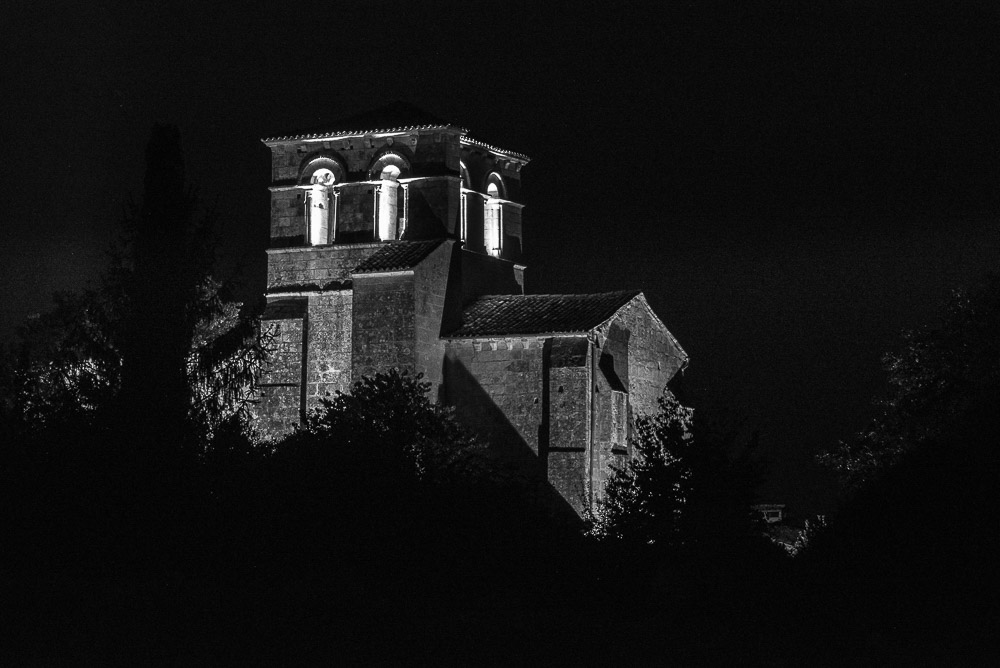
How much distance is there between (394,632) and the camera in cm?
2311

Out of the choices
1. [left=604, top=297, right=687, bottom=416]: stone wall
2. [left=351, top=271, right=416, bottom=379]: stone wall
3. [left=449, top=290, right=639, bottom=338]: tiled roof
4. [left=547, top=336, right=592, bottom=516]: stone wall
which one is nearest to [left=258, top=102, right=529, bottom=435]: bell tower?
[left=351, top=271, right=416, bottom=379]: stone wall

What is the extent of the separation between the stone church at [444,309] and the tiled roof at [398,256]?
5cm

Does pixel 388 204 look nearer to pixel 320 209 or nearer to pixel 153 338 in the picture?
pixel 320 209

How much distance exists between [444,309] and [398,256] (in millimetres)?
1597

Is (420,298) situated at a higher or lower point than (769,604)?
higher

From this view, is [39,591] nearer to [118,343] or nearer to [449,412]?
[118,343]

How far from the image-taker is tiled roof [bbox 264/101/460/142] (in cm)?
4338

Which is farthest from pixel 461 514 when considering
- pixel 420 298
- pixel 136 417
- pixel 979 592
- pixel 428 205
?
pixel 428 205

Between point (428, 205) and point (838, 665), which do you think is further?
point (428, 205)

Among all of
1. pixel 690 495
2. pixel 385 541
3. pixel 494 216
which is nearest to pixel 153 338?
pixel 385 541

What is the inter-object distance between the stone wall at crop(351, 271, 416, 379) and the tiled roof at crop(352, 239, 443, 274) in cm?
16

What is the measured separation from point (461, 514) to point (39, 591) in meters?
6.87

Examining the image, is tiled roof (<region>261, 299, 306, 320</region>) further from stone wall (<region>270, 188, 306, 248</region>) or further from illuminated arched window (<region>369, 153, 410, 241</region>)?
illuminated arched window (<region>369, 153, 410, 241</region>)

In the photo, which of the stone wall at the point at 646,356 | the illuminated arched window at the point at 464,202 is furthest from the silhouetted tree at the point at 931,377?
the illuminated arched window at the point at 464,202
